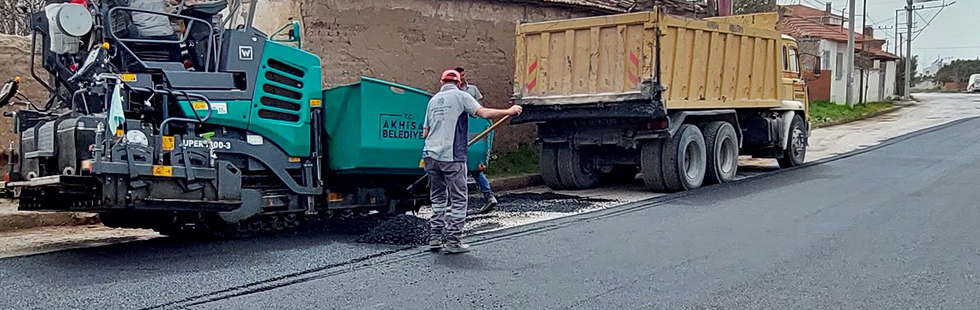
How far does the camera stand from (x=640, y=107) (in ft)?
38.1

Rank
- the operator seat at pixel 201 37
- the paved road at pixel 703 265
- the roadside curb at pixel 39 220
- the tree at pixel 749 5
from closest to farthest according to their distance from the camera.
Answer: the paved road at pixel 703 265
the operator seat at pixel 201 37
the roadside curb at pixel 39 220
the tree at pixel 749 5

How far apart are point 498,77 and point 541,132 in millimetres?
2717

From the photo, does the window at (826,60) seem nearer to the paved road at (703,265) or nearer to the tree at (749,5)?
the tree at (749,5)

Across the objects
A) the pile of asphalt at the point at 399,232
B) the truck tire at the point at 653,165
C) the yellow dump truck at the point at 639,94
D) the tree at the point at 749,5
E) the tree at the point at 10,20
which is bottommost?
the pile of asphalt at the point at 399,232

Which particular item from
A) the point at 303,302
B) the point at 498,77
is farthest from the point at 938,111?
the point at 303,302

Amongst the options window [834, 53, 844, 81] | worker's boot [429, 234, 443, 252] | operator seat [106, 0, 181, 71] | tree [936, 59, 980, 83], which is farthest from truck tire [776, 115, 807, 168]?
tree [936, 59, 980, 83]

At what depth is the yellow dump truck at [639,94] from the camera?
11680mm

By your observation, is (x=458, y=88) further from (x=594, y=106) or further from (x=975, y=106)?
Answer: (x=975, y=106)

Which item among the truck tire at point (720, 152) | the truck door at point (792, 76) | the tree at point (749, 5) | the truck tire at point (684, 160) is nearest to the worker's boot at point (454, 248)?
the truck tire at point (684, 160)

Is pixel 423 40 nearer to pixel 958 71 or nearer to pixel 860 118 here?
pixel 860 118

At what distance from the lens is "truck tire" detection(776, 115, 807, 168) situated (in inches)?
611

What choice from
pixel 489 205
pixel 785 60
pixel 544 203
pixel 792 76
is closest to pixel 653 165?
pixel 544 203

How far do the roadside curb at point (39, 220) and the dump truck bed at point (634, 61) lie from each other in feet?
18.1

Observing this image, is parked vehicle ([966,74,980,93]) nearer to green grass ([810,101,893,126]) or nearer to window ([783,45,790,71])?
green grass ([810,101,893,126])
